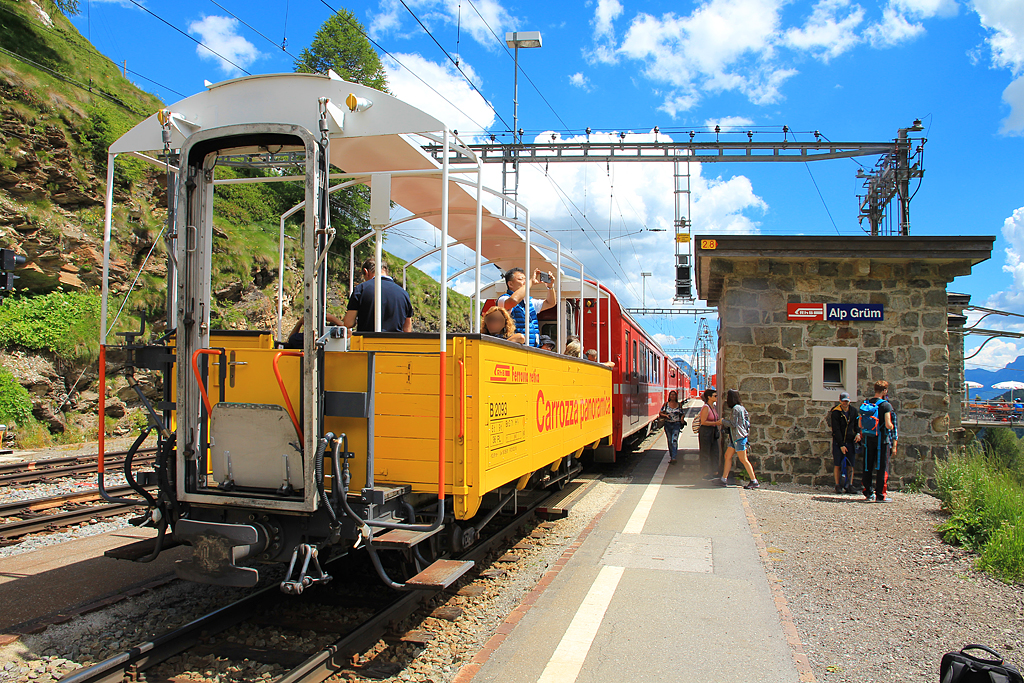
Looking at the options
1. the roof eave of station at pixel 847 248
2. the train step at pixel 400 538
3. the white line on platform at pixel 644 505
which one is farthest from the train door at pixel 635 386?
the train step at pixel 400 538

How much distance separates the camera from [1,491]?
9.10 metres

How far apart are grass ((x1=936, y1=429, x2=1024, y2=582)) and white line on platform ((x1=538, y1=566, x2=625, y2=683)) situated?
3565mm

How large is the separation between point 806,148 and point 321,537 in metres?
23.3

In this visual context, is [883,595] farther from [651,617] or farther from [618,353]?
[618,353]

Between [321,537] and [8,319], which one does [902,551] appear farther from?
[8,319]

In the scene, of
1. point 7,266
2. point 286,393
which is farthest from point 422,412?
point 7,266

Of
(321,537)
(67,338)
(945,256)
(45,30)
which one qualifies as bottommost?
(321,537)

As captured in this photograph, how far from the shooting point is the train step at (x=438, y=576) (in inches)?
146

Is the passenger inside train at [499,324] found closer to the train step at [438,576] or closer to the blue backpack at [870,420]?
the train step at [438,576]

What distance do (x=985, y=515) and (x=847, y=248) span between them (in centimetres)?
484

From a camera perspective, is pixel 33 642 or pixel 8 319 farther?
pixel 8 319

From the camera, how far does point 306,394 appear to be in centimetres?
381

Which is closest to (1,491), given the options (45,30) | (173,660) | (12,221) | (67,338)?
(173,660)

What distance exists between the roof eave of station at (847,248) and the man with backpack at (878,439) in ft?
7.49
